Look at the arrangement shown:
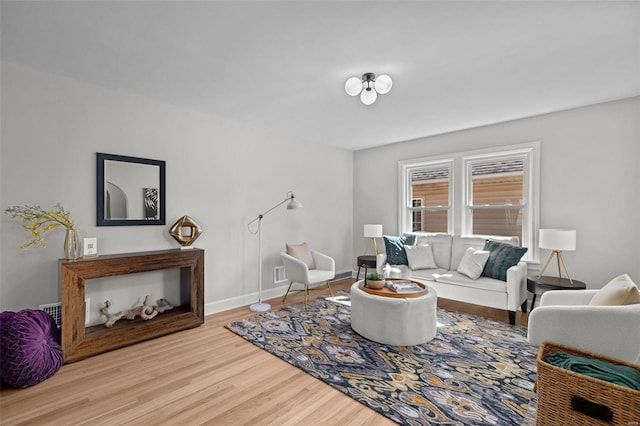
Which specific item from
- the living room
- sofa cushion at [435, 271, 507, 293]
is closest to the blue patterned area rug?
sofa cushion at [435, 271, 507, 293]

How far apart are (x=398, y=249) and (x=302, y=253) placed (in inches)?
58.9

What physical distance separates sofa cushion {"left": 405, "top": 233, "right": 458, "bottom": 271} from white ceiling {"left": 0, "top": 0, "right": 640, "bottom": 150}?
6.40ft

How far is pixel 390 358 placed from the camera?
8.66 ft

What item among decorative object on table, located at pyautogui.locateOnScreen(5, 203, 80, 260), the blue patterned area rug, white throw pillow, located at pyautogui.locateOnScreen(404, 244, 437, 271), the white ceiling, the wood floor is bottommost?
the wood floor

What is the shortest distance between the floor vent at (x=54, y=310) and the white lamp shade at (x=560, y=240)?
16.9 feet

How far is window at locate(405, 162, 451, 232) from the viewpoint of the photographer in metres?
4.98

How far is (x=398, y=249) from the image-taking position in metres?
4.57

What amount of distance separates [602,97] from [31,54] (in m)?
5.68

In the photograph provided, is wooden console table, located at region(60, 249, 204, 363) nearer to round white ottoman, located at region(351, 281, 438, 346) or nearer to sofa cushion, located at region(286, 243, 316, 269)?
sofa cushion, located at region(286, 243, 316, 269)

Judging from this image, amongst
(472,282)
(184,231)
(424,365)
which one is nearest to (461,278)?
(472,282)

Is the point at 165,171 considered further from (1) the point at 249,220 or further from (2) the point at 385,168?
(2) the point at 385,168

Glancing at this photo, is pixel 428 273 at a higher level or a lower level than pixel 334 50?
lower

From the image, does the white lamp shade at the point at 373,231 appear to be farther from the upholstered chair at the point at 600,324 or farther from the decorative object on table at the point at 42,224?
the decorative object on table at the point at 42,224

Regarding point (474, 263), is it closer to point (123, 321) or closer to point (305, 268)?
point (305, 268)
